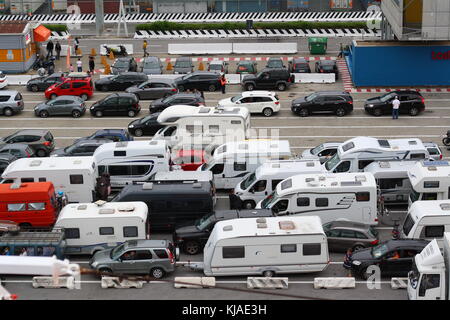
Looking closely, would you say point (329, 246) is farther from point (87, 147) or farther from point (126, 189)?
point (87, 147)

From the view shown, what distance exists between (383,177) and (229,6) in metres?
40.8

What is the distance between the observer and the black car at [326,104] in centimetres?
4125

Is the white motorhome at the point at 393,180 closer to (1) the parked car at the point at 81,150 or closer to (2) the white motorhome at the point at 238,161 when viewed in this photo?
(2) the white motorhome at the point at 238,161

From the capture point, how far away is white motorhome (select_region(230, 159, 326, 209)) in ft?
95.9

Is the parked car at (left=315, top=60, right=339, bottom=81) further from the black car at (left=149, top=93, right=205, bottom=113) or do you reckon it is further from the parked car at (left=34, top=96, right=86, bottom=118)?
the parked car at (left=34, top=96, right=86, bottom=118)

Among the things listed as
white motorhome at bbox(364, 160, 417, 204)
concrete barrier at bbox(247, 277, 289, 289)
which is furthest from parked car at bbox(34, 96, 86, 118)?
concrete barrier at bbox(247, 277, 289, 289)

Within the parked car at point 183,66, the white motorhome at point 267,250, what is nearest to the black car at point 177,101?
the parked car at point 183,66

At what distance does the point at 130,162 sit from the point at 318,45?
26578 mm

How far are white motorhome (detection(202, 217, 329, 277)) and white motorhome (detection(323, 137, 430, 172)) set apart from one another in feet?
22.6

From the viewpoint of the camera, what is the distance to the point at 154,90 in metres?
44.1

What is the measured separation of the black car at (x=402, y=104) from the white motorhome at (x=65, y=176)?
17.1 m

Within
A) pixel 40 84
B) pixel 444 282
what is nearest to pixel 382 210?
pixel 444 282

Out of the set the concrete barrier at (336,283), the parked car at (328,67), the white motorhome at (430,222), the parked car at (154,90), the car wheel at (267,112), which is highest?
the parked car at (328,67)

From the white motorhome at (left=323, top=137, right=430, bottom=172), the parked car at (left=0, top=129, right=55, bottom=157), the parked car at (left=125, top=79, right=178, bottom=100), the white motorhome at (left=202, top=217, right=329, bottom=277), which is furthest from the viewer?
the parked car at (left=125, top=79, right=178, bottom=100)
